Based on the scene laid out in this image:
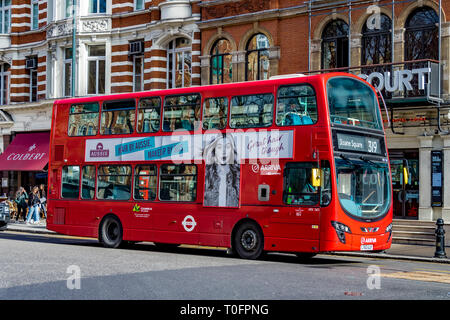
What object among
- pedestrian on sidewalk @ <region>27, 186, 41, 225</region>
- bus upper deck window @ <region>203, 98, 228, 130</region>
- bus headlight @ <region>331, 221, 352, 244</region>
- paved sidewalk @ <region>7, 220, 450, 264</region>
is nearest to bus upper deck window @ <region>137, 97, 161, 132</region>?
bus upper deck window @ <region>203, 98, 228, 130</region>

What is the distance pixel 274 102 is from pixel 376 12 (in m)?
10.3

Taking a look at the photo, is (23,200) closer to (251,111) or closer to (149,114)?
(149,114)

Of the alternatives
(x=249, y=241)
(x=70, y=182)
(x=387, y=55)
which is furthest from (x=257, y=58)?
(x=249, y=241)

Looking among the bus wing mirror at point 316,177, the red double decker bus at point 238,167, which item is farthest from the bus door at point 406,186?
the bus wing mirror at point 316,177

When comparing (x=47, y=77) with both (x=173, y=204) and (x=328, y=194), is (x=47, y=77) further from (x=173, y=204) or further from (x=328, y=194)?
(x=328, y=194)

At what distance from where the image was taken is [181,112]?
18328mm

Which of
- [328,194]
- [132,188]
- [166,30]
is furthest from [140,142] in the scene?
[166,30]

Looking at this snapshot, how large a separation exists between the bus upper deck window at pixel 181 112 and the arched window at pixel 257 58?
399 inches

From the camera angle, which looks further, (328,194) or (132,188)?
(132,188)

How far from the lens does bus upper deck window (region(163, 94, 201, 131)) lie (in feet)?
59.1

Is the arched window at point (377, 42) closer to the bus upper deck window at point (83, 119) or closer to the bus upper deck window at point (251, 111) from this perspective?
the bus upper deck window at point (251, 111)

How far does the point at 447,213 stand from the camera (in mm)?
23156

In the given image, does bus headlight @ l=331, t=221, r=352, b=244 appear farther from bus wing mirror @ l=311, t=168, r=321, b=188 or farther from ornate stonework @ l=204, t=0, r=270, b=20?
ornate stonework @ l=204, t=0, r=270, b=20

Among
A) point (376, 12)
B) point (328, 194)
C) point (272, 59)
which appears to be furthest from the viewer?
point (272, 59)
